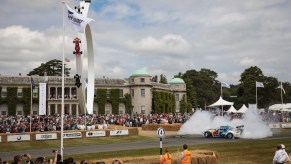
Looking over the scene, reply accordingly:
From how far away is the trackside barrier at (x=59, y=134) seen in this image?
40.2m

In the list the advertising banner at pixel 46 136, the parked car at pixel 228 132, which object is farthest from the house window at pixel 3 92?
the parked car at pixel 228 132

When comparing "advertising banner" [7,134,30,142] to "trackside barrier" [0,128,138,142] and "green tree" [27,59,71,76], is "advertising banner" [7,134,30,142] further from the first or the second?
"green tree" [27,59,71,76]

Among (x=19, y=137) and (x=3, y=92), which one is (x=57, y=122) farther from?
(x=3, y=92)

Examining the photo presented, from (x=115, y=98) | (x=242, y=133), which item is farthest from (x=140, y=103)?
(x=242, y=133)

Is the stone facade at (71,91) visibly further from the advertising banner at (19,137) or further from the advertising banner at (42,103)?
the advertising banner at (19,137)

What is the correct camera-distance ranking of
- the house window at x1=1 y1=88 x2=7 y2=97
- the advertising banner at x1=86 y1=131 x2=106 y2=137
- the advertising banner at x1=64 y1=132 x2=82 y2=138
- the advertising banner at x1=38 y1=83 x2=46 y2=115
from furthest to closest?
the house window at x1=1 y1=88 x2=7 y2=97
the advertising banner at x1=38 y1=83 x2=46 y2=115
the advertising banner at x1=86 y1=131 x2=106 y2=137
the advertising banner at x1=64 y1=132 x2=82 y2=138

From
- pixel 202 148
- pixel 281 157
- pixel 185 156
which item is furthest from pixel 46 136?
pixel 281 157

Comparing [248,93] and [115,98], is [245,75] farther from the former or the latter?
[115,98]

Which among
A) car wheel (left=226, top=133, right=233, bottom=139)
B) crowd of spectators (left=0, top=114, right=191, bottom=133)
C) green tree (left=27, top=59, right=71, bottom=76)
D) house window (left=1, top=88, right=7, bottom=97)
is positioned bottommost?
car wheel (left=226, top=133, right=233, bottom=139)

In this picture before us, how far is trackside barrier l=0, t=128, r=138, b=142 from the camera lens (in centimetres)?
4021

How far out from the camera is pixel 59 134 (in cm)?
4281

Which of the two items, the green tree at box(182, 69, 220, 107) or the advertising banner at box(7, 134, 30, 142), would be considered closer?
the advertising banner at box(7, 134, 30, 142)

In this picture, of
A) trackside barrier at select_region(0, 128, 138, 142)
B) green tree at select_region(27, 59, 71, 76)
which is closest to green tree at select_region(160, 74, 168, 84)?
green tree at select_region(27, 59, 71, 76)

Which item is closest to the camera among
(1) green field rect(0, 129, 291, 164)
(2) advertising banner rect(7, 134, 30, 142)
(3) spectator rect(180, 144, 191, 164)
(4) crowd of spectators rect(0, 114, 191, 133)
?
(3) spectator rect(180, 144, 191, 164)
